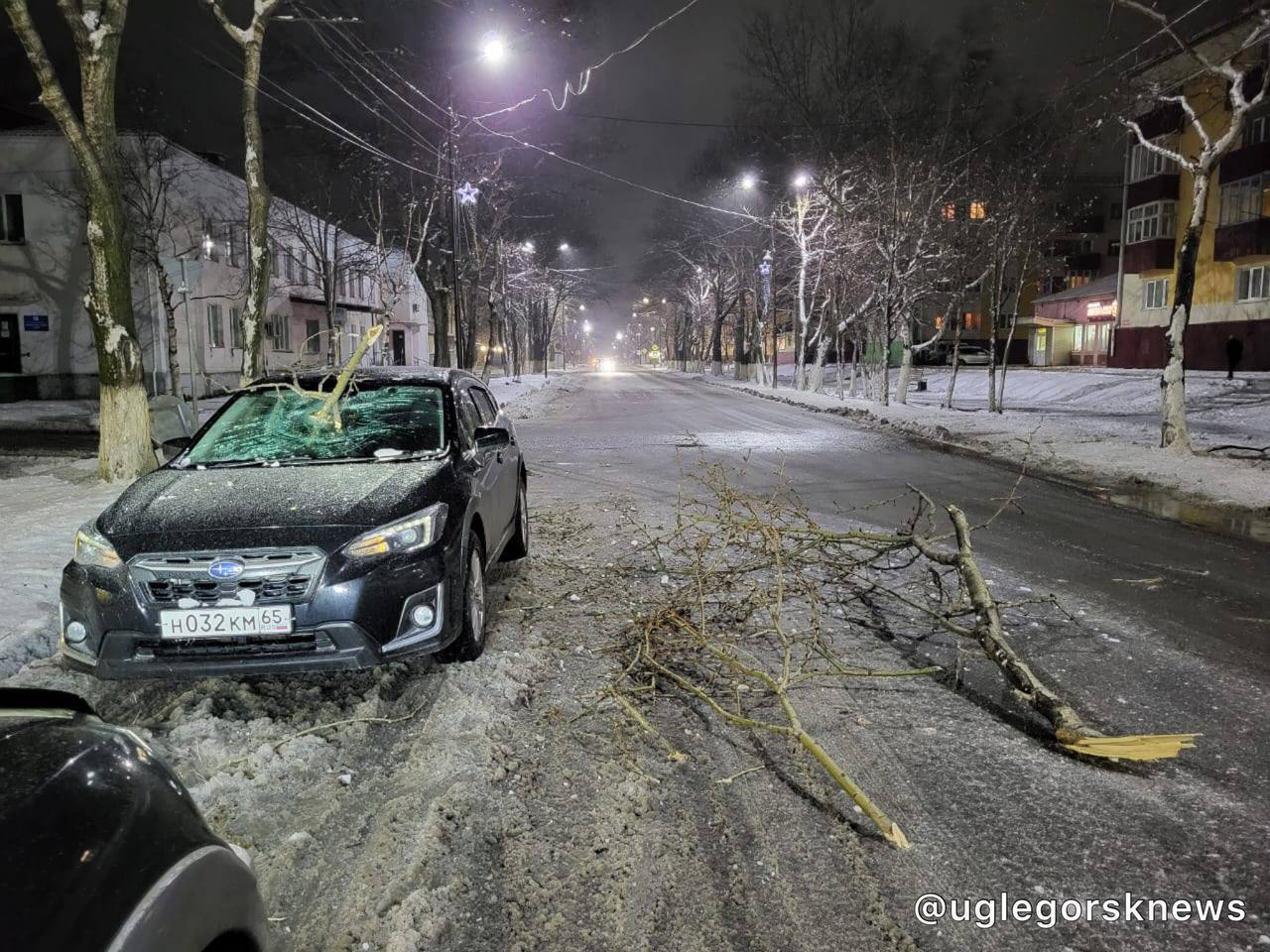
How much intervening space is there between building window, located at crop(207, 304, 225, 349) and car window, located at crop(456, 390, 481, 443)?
27489 millimetres

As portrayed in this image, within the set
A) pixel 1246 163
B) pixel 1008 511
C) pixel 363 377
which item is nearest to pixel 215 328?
pixel 363 377

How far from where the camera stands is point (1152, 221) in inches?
1451

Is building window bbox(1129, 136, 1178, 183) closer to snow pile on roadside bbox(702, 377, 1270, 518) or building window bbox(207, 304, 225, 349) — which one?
snow pile on roadside bbox(702, 377, 1270, 518)

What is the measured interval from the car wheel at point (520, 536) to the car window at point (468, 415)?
867mm

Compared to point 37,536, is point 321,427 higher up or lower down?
higher up

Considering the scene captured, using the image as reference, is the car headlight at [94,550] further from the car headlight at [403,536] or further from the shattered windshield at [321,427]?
the car headlight at [403,536]

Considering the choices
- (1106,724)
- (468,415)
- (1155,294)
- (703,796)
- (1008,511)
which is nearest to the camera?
(703,796)

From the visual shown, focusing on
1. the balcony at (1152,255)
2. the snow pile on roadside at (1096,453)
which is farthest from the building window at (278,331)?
the balcony at (1152,255)

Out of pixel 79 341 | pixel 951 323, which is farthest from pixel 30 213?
pixel 951 323

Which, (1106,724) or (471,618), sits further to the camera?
(471,618)

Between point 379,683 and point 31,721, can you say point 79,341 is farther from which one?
point 31,721

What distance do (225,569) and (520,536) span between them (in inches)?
129

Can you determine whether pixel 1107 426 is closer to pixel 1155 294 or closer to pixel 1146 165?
pixel 1155 294

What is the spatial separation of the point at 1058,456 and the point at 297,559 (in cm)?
1310
